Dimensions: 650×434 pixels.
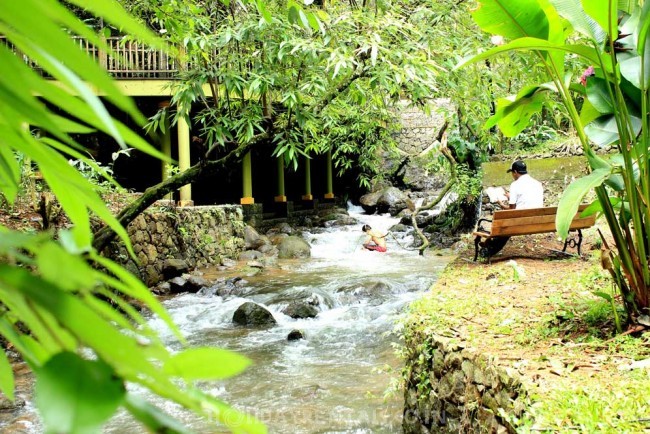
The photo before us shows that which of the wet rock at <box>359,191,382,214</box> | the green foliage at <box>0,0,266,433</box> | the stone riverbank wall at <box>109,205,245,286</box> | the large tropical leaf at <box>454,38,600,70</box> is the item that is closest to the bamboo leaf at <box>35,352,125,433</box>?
the green foliage at <box>0,0,266,433</box>

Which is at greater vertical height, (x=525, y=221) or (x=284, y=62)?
(x=284, y=62)

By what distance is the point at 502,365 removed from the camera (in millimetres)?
3066

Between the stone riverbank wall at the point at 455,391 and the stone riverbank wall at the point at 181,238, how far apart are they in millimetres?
6244

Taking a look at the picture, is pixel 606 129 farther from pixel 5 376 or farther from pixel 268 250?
pixel 268 250

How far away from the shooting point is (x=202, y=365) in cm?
31

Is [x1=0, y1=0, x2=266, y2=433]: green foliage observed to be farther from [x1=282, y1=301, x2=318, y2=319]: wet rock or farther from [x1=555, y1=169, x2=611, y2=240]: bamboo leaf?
[x1=282, y1=301, x2=318, y2=319]: wet rock

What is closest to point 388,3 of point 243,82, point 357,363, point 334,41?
point 334,41

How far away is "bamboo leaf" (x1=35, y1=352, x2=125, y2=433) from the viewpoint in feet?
0.81

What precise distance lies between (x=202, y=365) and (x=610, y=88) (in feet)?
10.8

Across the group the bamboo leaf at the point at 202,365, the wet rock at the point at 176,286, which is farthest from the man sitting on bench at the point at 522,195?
the bamboo leaf at the point at 202,365

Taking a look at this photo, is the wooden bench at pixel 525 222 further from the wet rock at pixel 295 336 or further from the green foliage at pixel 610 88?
the green foliage at pixel 610 88

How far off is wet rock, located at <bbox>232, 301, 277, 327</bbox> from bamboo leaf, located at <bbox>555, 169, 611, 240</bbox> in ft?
18.3

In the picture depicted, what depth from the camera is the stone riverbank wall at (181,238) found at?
33.0 feet

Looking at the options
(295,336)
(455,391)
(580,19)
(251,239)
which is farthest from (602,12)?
(251,239)
